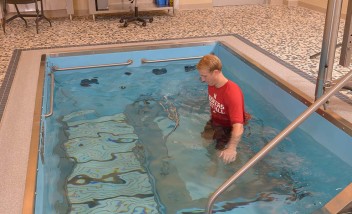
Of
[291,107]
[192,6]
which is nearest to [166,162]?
[291,107]

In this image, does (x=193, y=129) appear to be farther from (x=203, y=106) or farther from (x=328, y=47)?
(x=328, y=47)

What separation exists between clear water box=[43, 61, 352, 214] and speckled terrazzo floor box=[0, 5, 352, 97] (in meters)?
1.05

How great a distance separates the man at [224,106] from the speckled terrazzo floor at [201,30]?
1557 mm

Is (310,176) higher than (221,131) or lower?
lower

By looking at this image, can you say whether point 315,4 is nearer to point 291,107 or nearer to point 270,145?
point 291,107

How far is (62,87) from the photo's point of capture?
15.4 ft

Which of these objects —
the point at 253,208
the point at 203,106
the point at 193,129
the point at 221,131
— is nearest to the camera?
the point at 253,208

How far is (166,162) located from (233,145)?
1.75 feet

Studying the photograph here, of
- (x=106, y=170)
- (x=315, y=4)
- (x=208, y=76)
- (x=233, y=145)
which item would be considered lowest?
(x=106, y=170)

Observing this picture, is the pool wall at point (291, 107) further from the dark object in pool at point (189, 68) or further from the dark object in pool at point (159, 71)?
the dark object in pool at point (159, 71)

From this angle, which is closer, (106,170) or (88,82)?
(106,170)

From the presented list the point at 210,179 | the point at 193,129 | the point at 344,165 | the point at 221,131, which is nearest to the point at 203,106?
the point at 193,129

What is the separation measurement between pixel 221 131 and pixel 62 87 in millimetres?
2224

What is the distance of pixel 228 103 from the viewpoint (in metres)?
2.92
